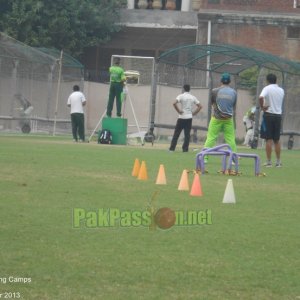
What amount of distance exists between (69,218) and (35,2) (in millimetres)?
42417

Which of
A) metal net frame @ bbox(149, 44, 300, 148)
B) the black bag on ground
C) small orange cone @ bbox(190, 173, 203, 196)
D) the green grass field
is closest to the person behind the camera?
the green grass field

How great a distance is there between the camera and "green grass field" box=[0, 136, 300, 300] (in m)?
7.55

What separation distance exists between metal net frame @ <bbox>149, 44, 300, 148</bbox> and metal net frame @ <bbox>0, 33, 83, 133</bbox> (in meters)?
3.76

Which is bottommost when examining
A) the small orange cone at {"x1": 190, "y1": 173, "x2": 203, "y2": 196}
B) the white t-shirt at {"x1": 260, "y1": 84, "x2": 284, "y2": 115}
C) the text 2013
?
the text 2013

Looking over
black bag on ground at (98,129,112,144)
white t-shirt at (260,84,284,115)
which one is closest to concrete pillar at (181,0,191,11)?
black bag on ground at (98,129,112,144)

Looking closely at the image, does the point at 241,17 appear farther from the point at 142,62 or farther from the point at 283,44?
the point at 142,62

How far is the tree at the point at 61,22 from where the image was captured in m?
51.9

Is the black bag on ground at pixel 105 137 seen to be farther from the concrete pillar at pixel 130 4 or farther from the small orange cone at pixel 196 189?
the concrete pillar at pixel 130 4

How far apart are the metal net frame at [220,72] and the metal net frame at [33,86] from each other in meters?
3.76

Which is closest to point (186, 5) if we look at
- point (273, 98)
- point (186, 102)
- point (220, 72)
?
point (220, 72)

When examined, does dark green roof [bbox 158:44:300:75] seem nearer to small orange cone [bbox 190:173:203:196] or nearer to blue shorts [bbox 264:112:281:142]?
blue shorts [bbox 264:112:281:142]

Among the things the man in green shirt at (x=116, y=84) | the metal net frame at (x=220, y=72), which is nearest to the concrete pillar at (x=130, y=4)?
the metal net frame at (x=220, y=72)

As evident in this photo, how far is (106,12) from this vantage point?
179ft

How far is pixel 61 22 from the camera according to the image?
5253 centimetres
